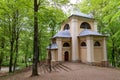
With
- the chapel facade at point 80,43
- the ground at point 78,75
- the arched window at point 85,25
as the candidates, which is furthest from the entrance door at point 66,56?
the ground at point 78,75

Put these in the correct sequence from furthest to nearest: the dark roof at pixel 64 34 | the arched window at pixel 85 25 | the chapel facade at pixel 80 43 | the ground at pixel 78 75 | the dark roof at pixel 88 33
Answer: the arched window at pixel 85 25 < the dark roof at pixel 64 34 < the dark roof at pixel 88 33 < the chapel facade at pixel 80 43 < the ground at pixel 78 75

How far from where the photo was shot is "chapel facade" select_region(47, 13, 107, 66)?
2292 centimetres

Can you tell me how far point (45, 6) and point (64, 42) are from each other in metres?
11.4

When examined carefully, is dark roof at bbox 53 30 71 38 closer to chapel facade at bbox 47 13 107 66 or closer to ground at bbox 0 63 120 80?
chapel facade at bbox 47 13 107 66

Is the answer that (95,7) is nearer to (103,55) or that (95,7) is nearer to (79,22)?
(79,22)

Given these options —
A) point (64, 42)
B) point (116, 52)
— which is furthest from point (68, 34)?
point (116, 52)

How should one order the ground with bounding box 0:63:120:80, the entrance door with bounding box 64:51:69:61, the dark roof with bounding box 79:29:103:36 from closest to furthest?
the ground with bounding box 0:63:120:80
the dark roof with bounding box 79:29:103:36
the entrance door with bounding box 64:51:69:61

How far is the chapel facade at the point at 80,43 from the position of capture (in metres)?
22.9

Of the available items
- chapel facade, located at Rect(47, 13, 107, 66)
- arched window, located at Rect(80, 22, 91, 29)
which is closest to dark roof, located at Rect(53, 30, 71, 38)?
chapel facade, located at Rect(47, 13, 107, 66)

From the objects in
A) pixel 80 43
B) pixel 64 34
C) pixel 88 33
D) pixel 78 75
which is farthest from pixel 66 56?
pixel 78 75

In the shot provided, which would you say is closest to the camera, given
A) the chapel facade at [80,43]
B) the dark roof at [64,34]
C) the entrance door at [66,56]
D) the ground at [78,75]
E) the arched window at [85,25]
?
the ground at [78,75]

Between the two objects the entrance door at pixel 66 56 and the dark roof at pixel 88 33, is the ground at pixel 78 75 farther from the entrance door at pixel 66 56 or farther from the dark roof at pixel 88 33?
the entrance door at pixel 66 56

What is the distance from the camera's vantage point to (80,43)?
82.5ft

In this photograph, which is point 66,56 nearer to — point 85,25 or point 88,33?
point 88,33
